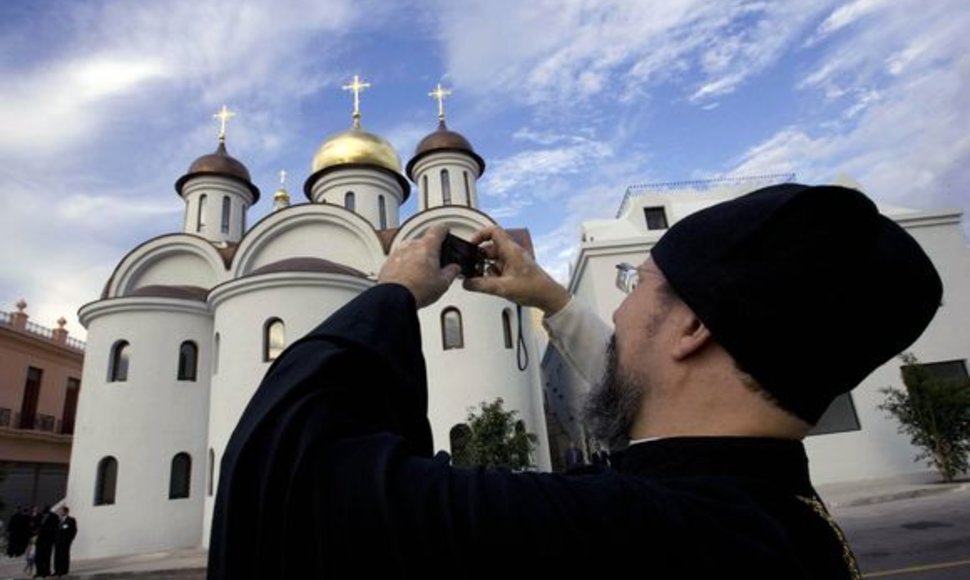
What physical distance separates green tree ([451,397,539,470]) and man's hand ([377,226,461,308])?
1305 cm

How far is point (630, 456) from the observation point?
40.8 inches

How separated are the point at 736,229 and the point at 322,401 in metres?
0.68

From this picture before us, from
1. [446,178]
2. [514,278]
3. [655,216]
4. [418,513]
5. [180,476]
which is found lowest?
[418,513]

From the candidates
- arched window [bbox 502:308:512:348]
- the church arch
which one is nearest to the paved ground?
the church arch

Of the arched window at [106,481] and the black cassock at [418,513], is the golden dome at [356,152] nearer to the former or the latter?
the arched window at [106,481]

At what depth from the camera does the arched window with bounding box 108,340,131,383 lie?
16688 millimetres

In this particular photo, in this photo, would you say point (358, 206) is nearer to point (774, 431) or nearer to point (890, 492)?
point (890, 492)

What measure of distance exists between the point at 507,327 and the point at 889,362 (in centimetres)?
1102

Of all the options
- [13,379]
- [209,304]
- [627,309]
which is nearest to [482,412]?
[209,304]

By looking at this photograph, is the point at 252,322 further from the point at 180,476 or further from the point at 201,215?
the point at 201,215

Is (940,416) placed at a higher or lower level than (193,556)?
higher

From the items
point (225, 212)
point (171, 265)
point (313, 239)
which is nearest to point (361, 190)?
point (313, 239)

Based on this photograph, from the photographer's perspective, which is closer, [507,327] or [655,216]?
[507,327]

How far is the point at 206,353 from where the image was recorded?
17.4 m
